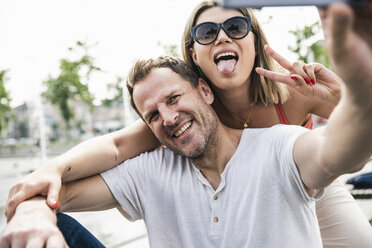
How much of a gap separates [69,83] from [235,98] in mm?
24866

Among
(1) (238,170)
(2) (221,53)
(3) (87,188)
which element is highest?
(2) (221,53)

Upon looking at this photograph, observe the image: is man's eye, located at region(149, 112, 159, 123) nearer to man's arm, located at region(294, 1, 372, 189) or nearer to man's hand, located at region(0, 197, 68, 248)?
man's hand, located at region(0, 197, 68, 248)

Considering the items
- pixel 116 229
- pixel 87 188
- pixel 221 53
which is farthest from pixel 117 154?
pixel 116 229

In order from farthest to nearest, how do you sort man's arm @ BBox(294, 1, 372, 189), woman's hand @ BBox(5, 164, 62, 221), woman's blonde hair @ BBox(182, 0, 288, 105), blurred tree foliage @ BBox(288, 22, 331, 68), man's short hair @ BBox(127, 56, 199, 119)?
blurred tree foliage @ BBox(288, 22, 331, 68), woman's blonde hair @ BBox(182, 0, 288, 105), man's short hair @ BBox(127, 56, 199, 119), woman's hand @ BBox(5, 164, 62, 221), man's arm @ BBox(294, 1, 372, 189)

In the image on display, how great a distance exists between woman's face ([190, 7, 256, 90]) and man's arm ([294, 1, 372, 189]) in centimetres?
92

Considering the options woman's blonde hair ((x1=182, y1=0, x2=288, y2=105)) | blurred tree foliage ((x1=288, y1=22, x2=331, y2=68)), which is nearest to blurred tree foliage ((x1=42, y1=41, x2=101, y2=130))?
blurred tree foliage ((x1=288, y1=22, x2=331, y2=68))

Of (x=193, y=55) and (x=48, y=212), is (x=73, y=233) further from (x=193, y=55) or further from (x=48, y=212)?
(x=193, y=55)

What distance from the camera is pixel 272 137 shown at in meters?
1.79

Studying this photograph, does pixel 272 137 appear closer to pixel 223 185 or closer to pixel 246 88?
pixel 223 185

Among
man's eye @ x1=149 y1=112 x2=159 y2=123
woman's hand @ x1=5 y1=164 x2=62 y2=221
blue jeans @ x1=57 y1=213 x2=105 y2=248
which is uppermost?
man's eye @ x1=149 y1=112 x2=159 y2=123

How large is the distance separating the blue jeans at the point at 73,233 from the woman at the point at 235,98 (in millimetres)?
186

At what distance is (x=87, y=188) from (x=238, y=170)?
0.90 meters

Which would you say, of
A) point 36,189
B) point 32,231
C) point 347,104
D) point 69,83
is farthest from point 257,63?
point 69,83

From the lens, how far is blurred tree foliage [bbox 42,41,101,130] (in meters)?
23.9
